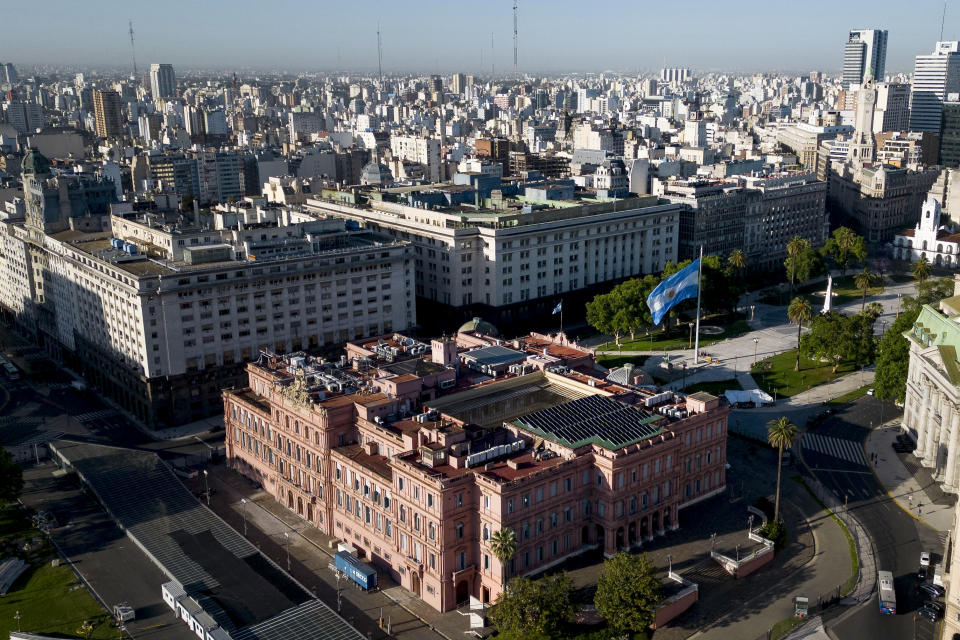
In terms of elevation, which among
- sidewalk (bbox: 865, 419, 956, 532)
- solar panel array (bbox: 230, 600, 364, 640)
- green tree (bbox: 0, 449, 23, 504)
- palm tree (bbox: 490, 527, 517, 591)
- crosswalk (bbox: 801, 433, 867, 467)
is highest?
palm tree (bbox: 490, 527, 517, 591)

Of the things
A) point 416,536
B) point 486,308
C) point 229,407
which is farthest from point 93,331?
point 416,536

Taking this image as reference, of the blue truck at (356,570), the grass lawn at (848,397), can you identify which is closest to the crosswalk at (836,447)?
the grass lawn at (848,397)

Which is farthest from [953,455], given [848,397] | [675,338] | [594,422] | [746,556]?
[675,338]

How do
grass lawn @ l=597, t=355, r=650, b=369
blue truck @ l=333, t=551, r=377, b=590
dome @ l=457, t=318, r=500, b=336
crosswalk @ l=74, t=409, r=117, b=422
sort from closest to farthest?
blue truck @ l=333, t=551, r=377, b=590 < crosswalk @ l=74, t=409, r=117, b=422 < dome @ l=457, t=318, r=500, b=336 < grass lawn @ l=597, t=355, r=650, b=369

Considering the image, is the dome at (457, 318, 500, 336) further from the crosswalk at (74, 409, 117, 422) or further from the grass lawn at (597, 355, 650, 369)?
the crosswalk at (74, 409, 117, 422)

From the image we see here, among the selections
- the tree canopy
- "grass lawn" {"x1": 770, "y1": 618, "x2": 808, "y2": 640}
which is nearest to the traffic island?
"grass lawn" {"x1": 770, "y1": 618, "x2": 808, "y2": 640}

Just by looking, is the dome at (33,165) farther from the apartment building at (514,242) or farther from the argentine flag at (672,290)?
the argentine flag at (672,290)
